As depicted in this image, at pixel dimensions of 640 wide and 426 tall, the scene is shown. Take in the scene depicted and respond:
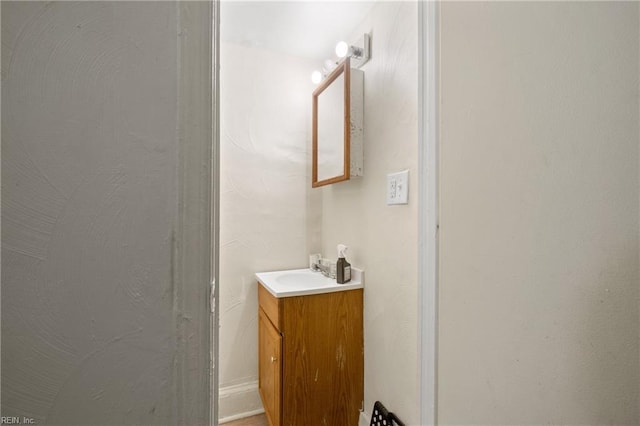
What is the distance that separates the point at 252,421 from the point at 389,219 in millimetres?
1337

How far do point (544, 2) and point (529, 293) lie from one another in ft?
2.13

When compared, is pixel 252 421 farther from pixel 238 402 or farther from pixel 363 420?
pixel 363 420

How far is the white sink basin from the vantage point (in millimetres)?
1293

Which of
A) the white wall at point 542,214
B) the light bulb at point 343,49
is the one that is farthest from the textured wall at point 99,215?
the light bulb at point 343,49

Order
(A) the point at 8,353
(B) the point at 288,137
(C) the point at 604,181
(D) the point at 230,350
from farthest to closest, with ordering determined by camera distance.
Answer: (B) the point at 288,137, (D) the point at 230,350, (C) the point at 604,181, (A) the point at 8,353

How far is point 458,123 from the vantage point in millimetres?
827

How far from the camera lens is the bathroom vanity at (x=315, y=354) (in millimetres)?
1255

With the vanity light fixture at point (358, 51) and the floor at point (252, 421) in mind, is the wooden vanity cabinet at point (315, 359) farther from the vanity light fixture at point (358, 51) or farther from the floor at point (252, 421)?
the vanity light fixture at point (358, 51)

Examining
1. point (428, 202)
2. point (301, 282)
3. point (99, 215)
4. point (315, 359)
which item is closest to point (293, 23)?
point (428, 202)

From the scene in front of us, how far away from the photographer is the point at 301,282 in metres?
1.62

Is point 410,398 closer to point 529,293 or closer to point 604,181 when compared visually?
point 529,293

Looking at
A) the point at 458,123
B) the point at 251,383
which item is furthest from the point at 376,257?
the point at 251,383

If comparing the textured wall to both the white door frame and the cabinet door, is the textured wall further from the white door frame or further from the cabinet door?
the cabinet door

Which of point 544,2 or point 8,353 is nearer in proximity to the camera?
point 8,353
